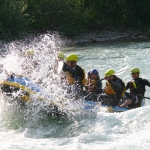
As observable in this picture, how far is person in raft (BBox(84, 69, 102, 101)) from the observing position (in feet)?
30.9

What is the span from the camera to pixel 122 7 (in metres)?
36.5

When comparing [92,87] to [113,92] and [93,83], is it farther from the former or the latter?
[113,92]

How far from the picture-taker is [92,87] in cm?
970

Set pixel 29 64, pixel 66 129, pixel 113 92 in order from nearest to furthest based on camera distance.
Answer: pixel 66 129 → pixel 113 92 → pixel 29 64

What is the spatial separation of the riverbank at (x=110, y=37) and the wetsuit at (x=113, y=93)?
1819 centimetres

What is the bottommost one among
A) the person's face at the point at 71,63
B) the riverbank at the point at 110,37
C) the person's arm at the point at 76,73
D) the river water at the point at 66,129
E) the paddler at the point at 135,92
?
the river water at the point at 66,129

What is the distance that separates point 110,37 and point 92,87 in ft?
69.3

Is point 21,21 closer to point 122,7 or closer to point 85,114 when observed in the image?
point 122,7

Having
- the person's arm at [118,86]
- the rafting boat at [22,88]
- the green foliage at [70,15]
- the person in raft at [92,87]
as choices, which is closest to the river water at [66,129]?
the rafting boat at [22,88]

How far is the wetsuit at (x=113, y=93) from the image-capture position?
9273 millimetres

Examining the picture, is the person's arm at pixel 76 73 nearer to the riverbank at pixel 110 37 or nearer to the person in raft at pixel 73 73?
the person in raft at pixel 73 73

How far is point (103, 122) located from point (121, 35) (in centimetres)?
2394

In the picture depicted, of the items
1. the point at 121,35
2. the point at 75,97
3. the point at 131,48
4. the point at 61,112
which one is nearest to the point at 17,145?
the point at 61,112

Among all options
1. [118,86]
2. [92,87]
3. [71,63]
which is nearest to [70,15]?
[71,63]
